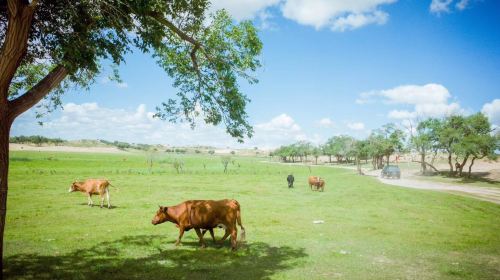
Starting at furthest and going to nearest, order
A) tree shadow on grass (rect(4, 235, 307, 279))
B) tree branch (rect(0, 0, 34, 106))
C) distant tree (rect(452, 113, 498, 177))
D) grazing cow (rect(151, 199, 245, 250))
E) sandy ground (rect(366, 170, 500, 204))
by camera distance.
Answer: distant tree (rect(452, 113, 498, 177)) → sandy ground (rect(366, 170, 500, 204)) → grazing cow (rect(151, 199, 245, 250)) → tree shadow on grass (rect(4, 235, 307, 279)) → tree branch (rect(0, 0, 34, 106))

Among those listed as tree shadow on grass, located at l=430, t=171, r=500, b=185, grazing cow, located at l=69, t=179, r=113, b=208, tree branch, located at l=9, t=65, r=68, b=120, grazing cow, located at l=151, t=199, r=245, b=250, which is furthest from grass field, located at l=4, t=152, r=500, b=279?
tree shadow on grass, located at l=430, t=171, r=500, b=185

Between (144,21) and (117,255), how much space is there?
8111 mm

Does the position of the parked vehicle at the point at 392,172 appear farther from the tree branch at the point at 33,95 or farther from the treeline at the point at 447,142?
the tree branch at the point at 33,95

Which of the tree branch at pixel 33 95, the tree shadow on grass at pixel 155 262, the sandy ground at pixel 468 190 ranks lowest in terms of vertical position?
the tree shadow on grass at pixel 155 262

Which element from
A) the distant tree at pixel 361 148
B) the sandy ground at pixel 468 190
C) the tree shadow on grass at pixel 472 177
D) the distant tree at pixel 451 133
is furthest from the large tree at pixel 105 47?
the distant tree at pixel 361 148

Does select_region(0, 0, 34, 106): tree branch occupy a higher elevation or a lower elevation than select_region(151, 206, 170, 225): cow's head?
higher

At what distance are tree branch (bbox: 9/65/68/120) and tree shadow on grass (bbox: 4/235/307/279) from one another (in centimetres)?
465

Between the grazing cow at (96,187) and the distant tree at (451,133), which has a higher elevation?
the distant tree at (451,133)

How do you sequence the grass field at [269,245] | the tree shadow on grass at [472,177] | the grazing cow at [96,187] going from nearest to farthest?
the grass field at [269,245] < the grazing cow at [96,187] < the tree shadow on grass at [472,177]

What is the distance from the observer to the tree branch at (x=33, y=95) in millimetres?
7719

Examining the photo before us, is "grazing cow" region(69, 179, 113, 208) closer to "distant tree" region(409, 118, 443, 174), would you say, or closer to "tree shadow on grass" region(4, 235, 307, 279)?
"tree shadow on grass" region(4, 235, 307, 279)

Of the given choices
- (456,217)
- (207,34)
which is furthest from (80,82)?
(456,217)

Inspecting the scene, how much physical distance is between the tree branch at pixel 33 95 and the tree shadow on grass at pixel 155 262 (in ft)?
15.2

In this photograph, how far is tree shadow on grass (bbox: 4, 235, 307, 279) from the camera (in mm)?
9414
